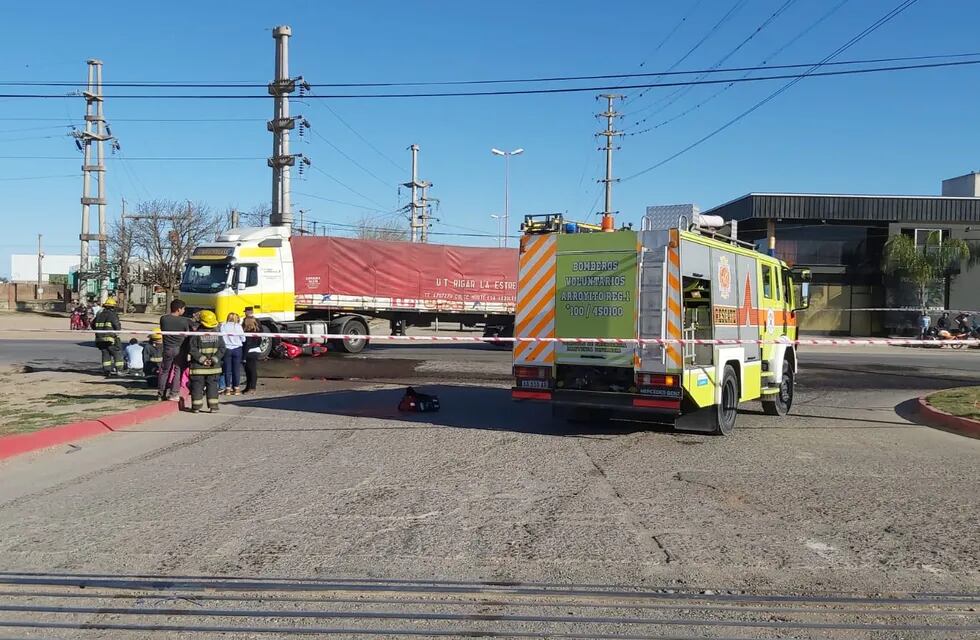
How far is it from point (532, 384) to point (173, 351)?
6.02 metres

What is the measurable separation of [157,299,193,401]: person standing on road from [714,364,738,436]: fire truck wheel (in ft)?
26.7

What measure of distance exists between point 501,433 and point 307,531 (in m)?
5.09

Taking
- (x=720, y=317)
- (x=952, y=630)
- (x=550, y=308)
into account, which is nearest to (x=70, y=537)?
(x=952, y=630)

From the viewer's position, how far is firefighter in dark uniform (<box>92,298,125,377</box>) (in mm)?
16672

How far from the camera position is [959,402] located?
13828 mm

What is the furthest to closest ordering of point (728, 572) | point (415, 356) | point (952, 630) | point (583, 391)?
point (415, 356), point (583, 391), point (728, 572), point (952, 630)

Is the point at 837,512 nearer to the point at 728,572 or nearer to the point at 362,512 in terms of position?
the point at 728,572

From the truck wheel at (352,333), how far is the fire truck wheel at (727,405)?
16468mm

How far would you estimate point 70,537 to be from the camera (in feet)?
19.2

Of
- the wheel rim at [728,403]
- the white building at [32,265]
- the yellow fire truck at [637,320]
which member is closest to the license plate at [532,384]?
the yellow fire truck at [637,320]

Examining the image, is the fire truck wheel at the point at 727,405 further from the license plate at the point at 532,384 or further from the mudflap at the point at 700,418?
the license plate at the point at 532,384

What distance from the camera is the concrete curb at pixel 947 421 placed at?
11.5 metres

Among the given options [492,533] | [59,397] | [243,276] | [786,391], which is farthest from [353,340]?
[492,533]

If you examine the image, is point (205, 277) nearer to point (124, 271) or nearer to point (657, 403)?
point (657, 403)
